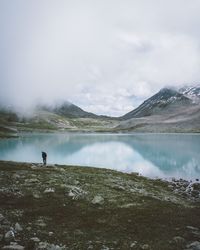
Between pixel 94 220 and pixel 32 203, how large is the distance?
6601 mm

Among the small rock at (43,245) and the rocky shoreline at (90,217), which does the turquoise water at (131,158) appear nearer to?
the rocky shoreline at (90,217)

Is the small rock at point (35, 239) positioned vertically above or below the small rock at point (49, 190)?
below

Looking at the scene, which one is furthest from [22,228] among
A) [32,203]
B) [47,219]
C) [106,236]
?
[32,203]

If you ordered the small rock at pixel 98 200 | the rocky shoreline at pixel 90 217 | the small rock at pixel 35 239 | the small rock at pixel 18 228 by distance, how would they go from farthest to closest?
the small rock at pixel 98 200 → the small rock at pixel 18 228 → the rocky shoreline at pixel 90 217 → the small rock at pixel 35 239

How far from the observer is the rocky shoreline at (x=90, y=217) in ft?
58.2

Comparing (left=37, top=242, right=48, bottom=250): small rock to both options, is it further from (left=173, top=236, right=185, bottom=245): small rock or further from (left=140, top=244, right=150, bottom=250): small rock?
(left=173, top=236, right=185, bottom=245): small rock

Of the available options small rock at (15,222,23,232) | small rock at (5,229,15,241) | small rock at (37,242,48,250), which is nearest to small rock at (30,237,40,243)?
small rock at (37,242,48,250)

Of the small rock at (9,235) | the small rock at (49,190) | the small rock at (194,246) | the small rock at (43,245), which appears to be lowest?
the small rock at (194,246)

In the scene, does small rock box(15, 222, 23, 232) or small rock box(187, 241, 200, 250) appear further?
small rock box(15, 222, 23, 232)

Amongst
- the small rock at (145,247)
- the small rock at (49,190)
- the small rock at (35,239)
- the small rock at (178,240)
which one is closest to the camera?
the small rock at (145,247)

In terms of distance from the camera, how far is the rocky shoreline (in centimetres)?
1775

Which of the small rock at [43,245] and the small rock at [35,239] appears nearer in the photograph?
the small rock at [43,245]

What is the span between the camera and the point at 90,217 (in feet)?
76.0

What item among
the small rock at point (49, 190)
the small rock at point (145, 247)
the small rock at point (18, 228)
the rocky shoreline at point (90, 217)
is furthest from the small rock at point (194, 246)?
the small rock at point (49, 190)
